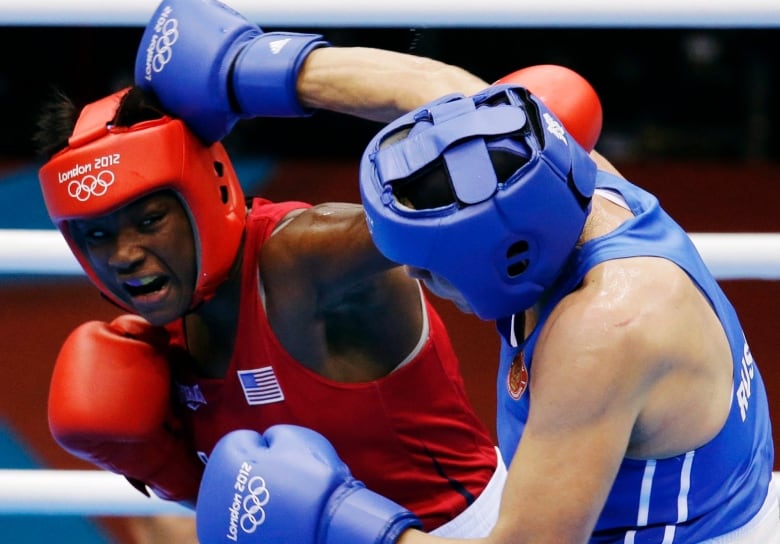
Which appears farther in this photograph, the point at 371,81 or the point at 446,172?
the point at 371,81

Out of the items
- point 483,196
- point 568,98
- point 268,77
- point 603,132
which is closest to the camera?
point 483,196

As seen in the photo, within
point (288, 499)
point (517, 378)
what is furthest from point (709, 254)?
point (288, 499)

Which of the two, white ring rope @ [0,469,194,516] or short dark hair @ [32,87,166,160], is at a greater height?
short dark hair @ [32,87,166,160]

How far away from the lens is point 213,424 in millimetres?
1841

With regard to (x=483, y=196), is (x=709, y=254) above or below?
below

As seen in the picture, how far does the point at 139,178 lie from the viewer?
1650 millimetres

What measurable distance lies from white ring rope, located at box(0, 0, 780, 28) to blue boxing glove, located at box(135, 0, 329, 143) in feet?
0.23

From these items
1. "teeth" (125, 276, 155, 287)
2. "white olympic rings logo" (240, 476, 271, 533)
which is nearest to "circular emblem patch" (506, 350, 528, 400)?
"white olympic rings logo" (240, 476, 271, 533)

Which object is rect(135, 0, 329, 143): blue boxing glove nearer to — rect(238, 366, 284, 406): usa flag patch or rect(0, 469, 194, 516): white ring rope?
rect(238, 366, 284, 406): usa flag patch

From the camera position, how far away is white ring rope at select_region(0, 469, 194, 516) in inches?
76.7

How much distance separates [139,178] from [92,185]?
0.21 ft

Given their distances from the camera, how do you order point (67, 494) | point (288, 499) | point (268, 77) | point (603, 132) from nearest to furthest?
point (288, 499), point (268, 77), point (67, 494), point (603, 132)

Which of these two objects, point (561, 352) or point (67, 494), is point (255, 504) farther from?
point (67, 494)

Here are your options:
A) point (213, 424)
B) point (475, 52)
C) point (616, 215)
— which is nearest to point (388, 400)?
point (213, 424)
